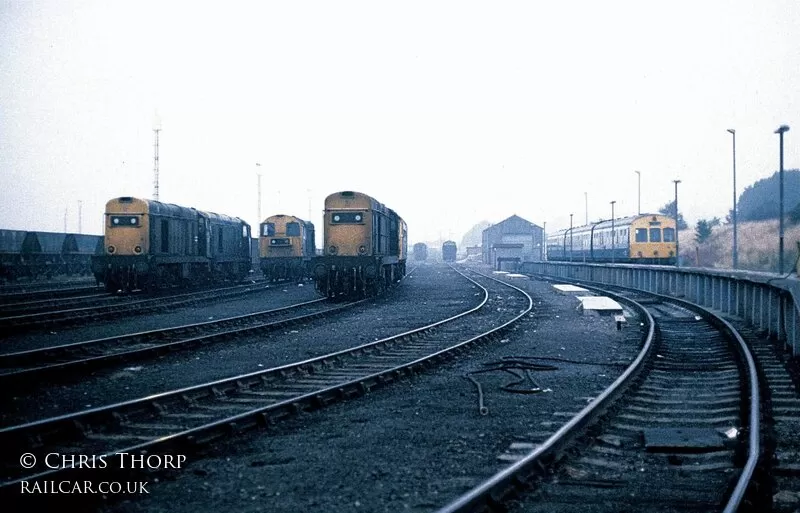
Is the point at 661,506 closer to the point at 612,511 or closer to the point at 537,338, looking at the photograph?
the point at 612,511

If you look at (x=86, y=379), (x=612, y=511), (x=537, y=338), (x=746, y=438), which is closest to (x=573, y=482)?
(x=612, y=511)

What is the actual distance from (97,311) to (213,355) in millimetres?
8666

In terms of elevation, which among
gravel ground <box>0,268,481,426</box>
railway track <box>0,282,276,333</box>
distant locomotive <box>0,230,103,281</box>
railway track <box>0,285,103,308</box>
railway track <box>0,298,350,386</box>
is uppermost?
distant locomotive <box>0,230,103,281</box>

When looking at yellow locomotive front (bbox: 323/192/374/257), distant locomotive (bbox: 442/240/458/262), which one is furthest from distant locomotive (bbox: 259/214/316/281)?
distant locomotive (bbox: 442/240/458/262)

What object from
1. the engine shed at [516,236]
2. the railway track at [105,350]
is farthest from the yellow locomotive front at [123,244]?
the engine shed at [516,236]

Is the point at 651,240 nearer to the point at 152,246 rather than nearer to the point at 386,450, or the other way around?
the point at 152,246

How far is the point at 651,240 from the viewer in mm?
40938

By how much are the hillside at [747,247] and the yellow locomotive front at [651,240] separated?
7470 millimetres

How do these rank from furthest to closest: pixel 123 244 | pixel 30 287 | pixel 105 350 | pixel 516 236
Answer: pixel 516 236, pixel 30 287, pixel 123 244, pixel 105 350

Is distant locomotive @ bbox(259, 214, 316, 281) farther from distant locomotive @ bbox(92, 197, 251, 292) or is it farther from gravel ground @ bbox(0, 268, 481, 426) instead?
gravel ground @ bbox(0, 268, 481, 426)

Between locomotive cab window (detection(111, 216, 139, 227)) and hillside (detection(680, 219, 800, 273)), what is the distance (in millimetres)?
36544

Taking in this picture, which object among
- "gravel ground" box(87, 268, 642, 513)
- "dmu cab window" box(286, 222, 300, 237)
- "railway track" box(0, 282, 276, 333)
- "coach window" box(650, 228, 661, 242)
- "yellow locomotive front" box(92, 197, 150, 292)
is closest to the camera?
"gravel ground" box(87, 268, 642, 513)

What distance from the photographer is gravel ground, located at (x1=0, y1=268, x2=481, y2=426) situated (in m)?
8.27

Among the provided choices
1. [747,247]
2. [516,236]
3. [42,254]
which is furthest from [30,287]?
[516,236]
